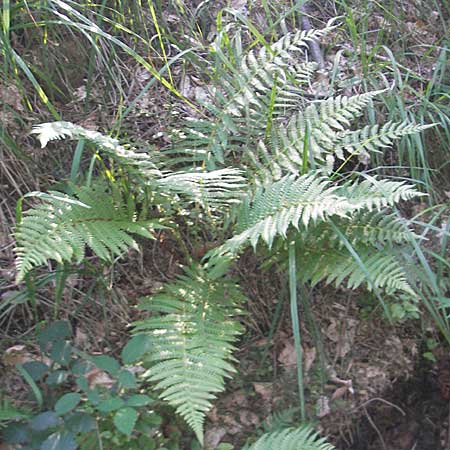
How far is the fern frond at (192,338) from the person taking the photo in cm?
176

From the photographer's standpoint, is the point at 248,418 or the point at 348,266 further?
the point at 248,418

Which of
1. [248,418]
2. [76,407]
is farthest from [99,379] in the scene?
[248,418]

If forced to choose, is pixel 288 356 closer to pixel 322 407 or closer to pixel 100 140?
pixel 322 407

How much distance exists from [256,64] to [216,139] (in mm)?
340

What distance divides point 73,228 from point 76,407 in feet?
1.78

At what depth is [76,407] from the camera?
186 centimetres

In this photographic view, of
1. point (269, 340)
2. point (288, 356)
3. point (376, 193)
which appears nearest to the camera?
point (376, 193)

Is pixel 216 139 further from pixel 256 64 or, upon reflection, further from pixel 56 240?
pixel 56 240

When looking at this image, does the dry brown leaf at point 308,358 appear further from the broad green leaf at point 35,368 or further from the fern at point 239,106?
the broad green leaf at point 35,368

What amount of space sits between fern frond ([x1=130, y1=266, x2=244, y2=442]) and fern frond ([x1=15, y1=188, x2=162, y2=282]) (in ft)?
0.83

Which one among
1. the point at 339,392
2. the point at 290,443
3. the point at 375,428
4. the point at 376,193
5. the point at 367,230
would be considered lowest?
the point at 375,428

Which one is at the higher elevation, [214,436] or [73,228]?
[73,228]

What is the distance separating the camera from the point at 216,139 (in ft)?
7.79

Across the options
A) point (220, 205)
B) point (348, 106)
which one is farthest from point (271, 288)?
point (348, 106)
